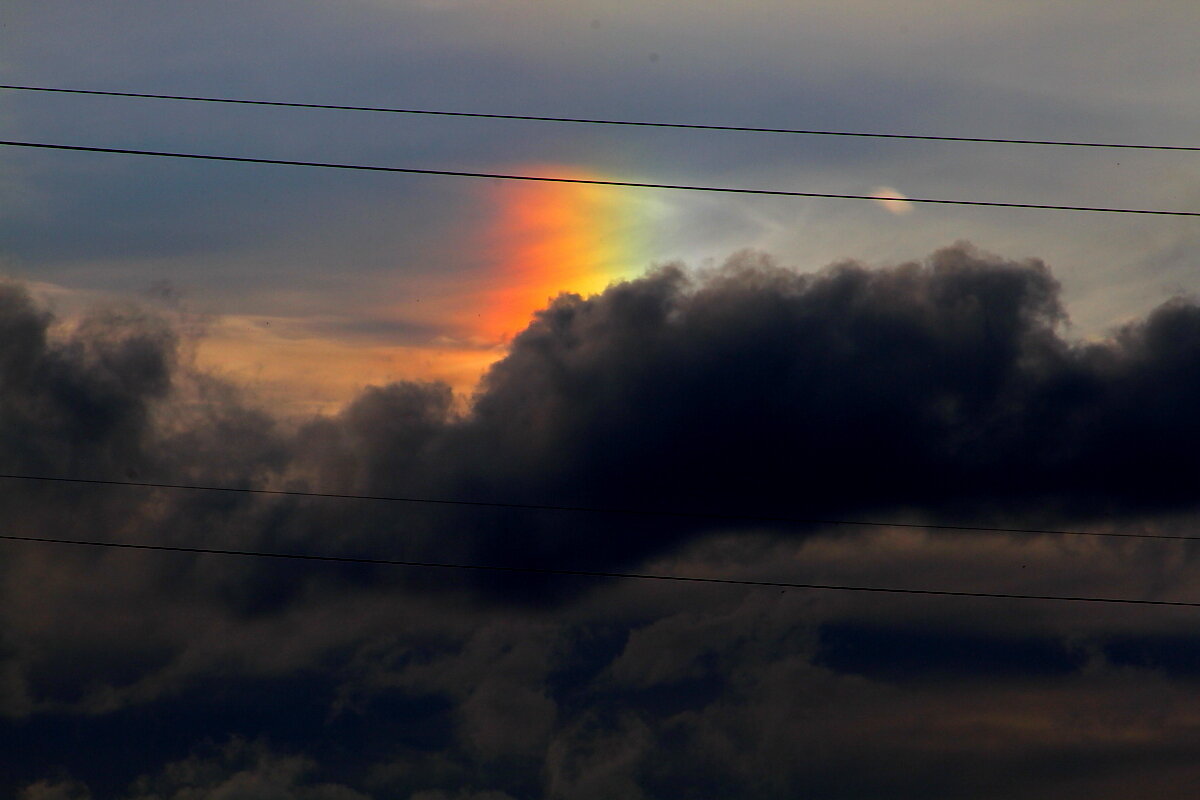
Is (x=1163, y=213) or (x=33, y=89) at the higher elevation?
(x=33, y=89)

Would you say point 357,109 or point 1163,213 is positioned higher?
point 357,109

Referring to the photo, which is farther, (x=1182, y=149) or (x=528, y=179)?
(x=528, y=179)

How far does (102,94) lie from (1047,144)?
2501cm

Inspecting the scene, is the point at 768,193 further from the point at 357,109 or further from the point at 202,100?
the point at 202,100

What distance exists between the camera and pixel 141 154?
28.9 m

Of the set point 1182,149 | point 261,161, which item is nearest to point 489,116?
point 261,161

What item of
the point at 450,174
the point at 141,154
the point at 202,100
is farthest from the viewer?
the point at 450,174

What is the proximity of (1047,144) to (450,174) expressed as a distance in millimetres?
16307

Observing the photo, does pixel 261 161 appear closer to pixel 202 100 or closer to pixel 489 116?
pixel 202 100

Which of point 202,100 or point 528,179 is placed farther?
point 528,179

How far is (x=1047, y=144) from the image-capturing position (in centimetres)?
2803

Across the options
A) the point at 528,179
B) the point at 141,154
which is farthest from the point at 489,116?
the point at 141,154

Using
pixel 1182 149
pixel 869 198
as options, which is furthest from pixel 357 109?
→ pixel 1182 149

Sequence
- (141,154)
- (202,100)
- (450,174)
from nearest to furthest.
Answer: (202,100), (141,154), (450,174)
